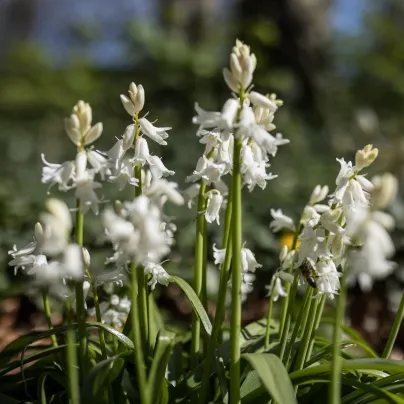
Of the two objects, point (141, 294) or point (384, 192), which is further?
point (141, 294)

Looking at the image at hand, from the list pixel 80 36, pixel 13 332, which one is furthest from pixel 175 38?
pixel 13 332

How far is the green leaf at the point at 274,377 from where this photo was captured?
1.44 meters

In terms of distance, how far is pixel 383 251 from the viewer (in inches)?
50.4

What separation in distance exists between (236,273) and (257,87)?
18.7ft

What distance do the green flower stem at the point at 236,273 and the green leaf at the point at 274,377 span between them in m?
0.07

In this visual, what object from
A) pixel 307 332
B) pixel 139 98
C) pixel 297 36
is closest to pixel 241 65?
pixel 139 98

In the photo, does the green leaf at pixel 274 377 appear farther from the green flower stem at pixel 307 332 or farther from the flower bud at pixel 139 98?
the flower bud at pixel 139 98

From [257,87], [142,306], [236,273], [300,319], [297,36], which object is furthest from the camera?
[297,36]

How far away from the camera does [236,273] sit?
5.14ft

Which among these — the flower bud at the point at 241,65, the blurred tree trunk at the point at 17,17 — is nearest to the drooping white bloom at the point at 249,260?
the flower bud at the point at 241,65

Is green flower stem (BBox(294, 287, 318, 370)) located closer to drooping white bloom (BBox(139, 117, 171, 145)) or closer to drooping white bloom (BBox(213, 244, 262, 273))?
drooping white bloom (BBox(213, 244, 262, 273))

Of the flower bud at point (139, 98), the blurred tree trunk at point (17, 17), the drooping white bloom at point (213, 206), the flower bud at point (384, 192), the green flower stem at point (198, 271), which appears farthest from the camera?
the blurred tree trunk at point (17, 17)

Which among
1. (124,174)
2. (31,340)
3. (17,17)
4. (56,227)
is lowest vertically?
(31,340)

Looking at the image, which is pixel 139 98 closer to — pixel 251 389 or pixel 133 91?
pixel 133 91
